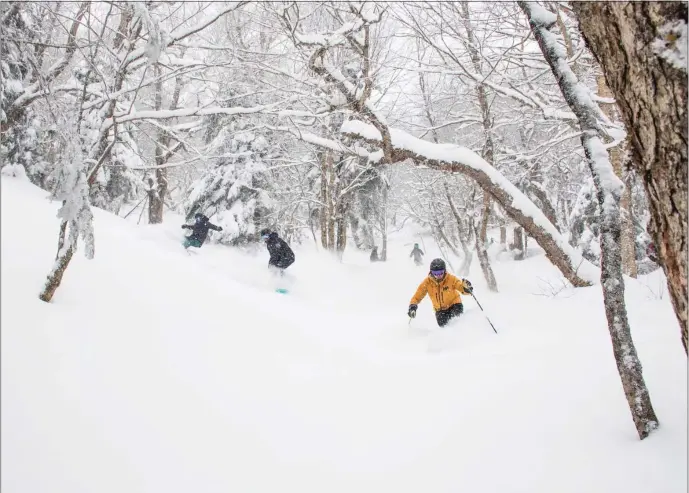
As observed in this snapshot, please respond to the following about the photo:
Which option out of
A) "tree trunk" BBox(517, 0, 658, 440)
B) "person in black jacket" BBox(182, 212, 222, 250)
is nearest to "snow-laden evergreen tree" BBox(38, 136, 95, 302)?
"tree trunk" BBox(517, 0, 658, 440)

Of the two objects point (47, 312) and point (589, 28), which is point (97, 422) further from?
point (589, 28)

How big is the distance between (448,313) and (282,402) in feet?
13.8

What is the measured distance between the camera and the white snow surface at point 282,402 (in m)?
2.05

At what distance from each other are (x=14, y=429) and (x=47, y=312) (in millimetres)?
1266

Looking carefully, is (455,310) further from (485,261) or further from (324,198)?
(324,198)

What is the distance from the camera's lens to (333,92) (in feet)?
25.8

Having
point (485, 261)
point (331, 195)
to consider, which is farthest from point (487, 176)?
point (331, 195)

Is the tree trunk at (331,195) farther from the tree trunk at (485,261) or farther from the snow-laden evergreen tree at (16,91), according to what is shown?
the snow-laden evergreen tree at (16,91)

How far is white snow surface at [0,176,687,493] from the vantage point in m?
2.05

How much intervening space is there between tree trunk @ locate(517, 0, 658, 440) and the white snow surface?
229 mm

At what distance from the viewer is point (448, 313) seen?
688 centimetres

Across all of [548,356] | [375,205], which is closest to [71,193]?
[548,356]

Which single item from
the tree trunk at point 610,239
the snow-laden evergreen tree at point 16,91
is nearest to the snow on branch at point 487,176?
the tree trunk at point 610,239

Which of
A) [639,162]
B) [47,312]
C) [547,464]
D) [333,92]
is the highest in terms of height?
[333,92]
